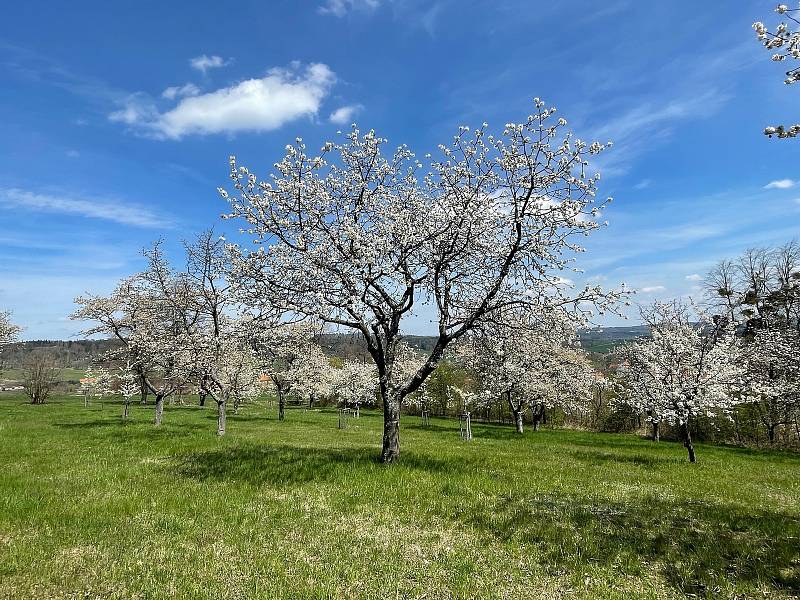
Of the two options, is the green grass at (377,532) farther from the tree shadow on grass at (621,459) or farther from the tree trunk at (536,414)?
the tree trunk at (536,414)

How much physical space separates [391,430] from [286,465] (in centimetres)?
347

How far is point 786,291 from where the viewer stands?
3553 centimetres

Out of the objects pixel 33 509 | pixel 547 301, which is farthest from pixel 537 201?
pixel 33 509

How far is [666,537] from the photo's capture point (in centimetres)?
870

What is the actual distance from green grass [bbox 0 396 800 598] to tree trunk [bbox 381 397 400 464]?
0.57 m

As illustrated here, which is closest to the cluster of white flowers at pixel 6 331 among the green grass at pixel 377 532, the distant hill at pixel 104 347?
the distant hill at pixel 104 347

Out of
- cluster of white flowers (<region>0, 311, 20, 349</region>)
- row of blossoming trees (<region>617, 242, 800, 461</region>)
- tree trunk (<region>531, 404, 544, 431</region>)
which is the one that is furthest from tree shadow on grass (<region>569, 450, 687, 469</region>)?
cluster of white flowers (<region>0, 311, 20, 349</region>)

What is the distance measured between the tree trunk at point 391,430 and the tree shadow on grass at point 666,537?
16.1 ft

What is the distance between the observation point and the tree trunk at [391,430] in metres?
15.0

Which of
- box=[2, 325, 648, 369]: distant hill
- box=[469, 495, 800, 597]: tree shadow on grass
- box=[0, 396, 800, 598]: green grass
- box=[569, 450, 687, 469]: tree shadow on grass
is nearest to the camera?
box=[0, 396, 800, 598]: green grass

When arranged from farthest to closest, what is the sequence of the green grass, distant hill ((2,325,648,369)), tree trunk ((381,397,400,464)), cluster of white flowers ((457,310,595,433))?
cluster of white flowers ((457,310,595,433)) < distant hill ((2,325,648,369)) < tree trunk ((381,397,400,464)) < the green grass

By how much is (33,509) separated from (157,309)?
2775cm

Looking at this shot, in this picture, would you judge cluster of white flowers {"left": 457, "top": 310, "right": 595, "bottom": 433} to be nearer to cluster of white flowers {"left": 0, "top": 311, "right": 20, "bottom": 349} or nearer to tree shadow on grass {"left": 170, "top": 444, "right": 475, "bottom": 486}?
tree shadow on grass {"left": 170, "top": 444, "right": 475, "bottom": 486}

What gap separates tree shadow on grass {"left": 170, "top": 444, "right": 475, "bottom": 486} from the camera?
12.9 m
